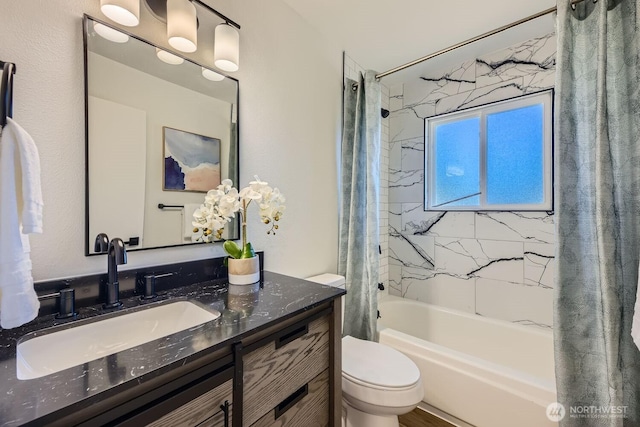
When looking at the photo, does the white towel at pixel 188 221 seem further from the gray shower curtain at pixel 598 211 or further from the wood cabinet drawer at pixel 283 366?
the gray shower curtain at pixel 598 211

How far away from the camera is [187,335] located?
2.48ft

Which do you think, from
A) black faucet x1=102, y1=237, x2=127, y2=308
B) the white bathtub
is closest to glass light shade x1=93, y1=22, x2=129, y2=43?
black faucet x1=102, y1=237, x2=127, y2=308

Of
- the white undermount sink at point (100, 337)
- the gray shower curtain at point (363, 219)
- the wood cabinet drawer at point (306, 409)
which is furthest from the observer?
the gray shower curtain at point (363, 219)

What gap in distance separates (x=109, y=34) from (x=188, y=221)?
2.54ft

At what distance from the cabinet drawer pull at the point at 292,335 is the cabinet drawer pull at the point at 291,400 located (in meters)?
0.19

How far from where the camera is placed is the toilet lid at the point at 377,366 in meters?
1.28

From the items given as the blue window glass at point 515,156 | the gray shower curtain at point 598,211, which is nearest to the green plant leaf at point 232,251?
the gray shower curtain at point 598,211

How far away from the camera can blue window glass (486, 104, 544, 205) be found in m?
2.09

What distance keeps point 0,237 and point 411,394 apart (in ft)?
4.98

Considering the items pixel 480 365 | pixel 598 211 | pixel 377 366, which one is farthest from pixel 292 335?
pixel 598 211

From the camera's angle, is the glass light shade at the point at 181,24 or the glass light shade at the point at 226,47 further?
the glass light shade at the point at 226,47

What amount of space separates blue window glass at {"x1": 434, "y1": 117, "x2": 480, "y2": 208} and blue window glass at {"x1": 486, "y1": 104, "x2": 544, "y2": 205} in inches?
4.0

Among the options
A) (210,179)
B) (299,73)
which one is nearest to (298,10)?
(299,73)

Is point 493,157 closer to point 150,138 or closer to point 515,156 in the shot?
point 515,156
